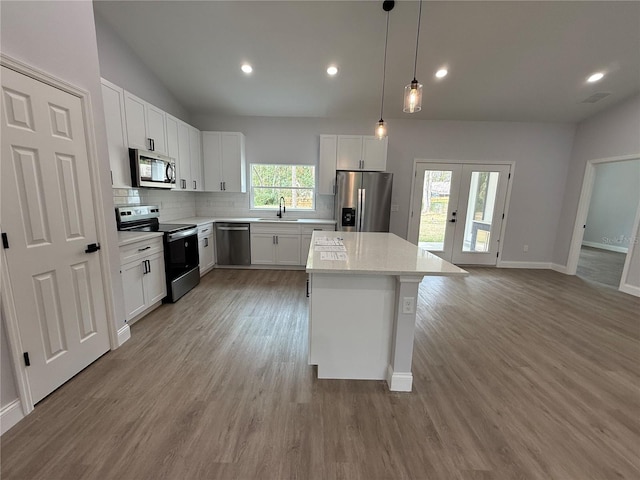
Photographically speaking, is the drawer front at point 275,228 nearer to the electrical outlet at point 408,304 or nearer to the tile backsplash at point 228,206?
the tile backsplash at point 228,206

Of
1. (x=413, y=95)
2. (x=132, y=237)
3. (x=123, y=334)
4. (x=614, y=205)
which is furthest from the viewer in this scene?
(x=614, y=205)

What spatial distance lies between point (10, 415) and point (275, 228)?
3482 millimetres

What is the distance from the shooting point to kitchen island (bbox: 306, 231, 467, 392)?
1.77 meters

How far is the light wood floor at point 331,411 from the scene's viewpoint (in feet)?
4.37

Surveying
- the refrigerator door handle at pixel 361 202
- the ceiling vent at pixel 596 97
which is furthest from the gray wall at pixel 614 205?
the refrigerator door handle at pixel 361 202

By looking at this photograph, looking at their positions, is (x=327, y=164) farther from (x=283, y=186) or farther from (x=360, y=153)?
(x=283, y=186)

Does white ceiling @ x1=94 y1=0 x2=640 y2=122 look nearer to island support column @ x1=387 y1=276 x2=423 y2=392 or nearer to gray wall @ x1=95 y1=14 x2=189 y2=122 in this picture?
gray wall @ x1=95 y1=14 x2=189 y2=122

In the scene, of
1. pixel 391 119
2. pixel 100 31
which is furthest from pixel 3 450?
pixel 391 119

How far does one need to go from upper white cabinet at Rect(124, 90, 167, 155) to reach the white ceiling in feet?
2.65

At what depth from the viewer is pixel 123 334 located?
2375 mm

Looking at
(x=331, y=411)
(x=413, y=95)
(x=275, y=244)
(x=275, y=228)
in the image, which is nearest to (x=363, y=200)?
(x=275, y=228)

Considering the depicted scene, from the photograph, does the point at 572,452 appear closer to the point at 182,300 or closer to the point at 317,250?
the point at 317,250

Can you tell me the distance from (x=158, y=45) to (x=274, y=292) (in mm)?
3510

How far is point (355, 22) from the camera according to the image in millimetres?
2922
